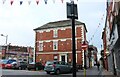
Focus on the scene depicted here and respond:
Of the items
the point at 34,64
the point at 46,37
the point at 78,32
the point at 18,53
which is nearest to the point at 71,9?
the point at 34,64

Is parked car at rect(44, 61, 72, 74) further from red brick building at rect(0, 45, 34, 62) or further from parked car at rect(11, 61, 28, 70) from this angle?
red brick building at rect(0, 45, 34, 62)

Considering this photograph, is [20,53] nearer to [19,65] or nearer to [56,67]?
[19,65]

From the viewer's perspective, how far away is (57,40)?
177 feet

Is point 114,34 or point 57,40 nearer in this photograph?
point 114,34

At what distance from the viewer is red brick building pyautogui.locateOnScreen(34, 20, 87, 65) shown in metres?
51.4

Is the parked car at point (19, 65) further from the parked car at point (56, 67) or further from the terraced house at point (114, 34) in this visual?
the terraced house at point (114, 34)

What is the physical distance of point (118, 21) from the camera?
1362cm

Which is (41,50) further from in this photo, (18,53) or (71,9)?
(71,9)

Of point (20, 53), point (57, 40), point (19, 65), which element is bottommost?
point (19, 65)

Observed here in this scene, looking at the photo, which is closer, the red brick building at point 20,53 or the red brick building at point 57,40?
the red brick building at point 57,40

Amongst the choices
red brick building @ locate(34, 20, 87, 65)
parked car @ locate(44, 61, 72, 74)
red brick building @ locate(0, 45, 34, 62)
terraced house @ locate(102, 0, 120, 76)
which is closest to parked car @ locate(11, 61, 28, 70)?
red brick building @ locate(34, 20, 87, 65)

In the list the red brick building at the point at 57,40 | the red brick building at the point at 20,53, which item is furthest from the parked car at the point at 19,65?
the red brick building at the point at 20,53

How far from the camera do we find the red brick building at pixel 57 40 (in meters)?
51.4

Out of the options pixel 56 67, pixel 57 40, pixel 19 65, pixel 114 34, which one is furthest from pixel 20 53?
pixel 114 34
